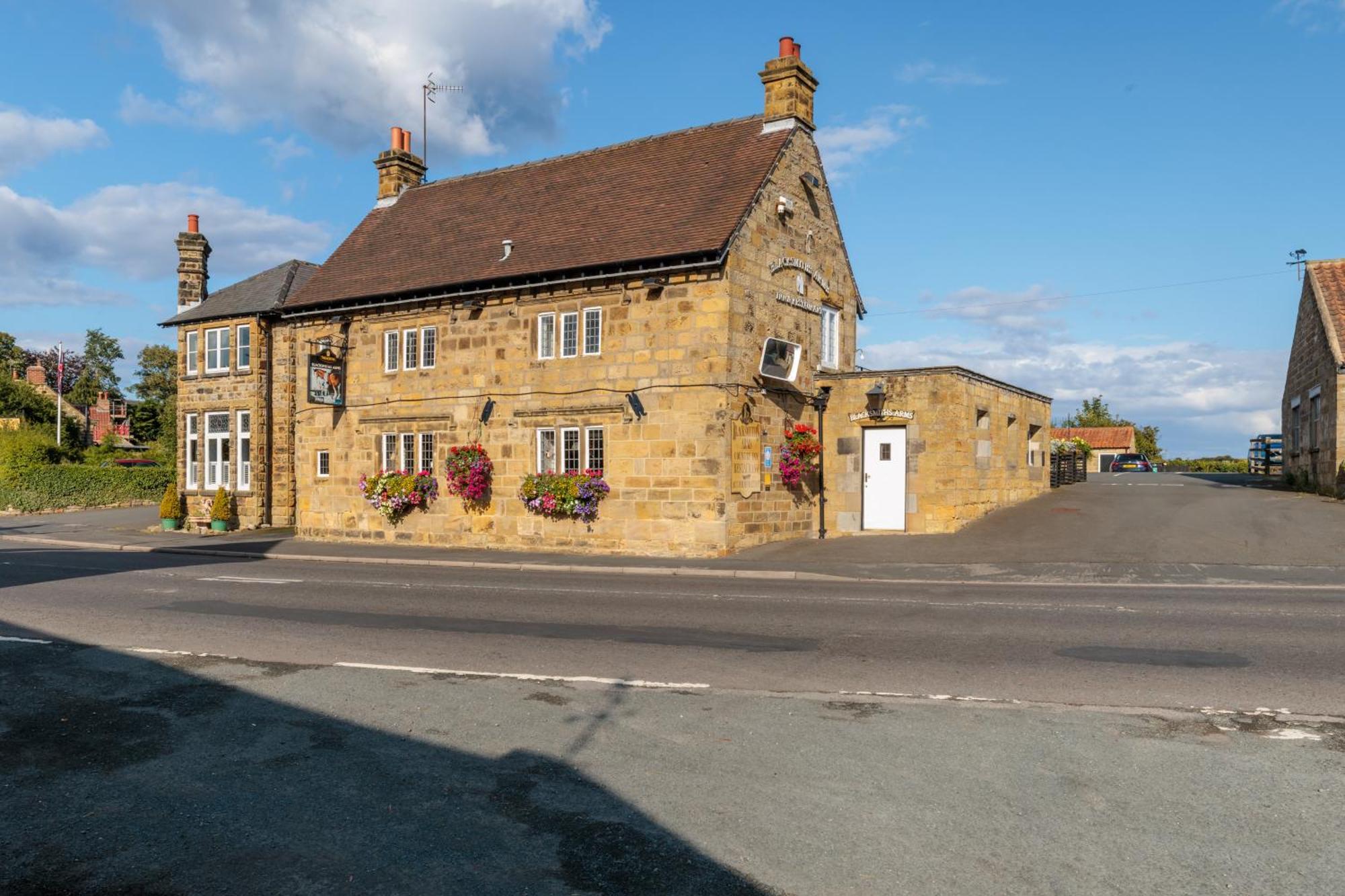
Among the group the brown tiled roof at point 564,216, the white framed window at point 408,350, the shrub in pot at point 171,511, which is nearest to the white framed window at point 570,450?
the brown tiled roof at point 564,216

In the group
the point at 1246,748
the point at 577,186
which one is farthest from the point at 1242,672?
the point at 577,186

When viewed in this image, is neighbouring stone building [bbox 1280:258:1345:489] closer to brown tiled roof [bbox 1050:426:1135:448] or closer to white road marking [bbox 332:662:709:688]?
white road marking [bbox 332:662:709:688]

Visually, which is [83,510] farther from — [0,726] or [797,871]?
[797,871]

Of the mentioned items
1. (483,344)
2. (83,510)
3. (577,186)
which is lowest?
(83,510)

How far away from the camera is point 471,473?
22.9 meters

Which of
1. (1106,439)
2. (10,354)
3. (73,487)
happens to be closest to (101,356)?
(10,354)

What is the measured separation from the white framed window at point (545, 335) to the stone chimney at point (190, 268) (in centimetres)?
1722

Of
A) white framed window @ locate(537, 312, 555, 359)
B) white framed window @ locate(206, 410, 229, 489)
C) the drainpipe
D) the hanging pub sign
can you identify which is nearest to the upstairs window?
white framed window @ locate(206, 410, 229, 489)

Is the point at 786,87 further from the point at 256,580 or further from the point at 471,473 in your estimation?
the point at 256,580

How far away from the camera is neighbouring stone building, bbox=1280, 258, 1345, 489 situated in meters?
23.8

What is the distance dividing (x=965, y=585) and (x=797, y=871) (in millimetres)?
11497

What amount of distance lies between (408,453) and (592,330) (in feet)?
21.7

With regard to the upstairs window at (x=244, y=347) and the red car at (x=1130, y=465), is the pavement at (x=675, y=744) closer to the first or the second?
the upstairs window at (x=244, y=347)

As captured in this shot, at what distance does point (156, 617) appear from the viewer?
1180 cm
